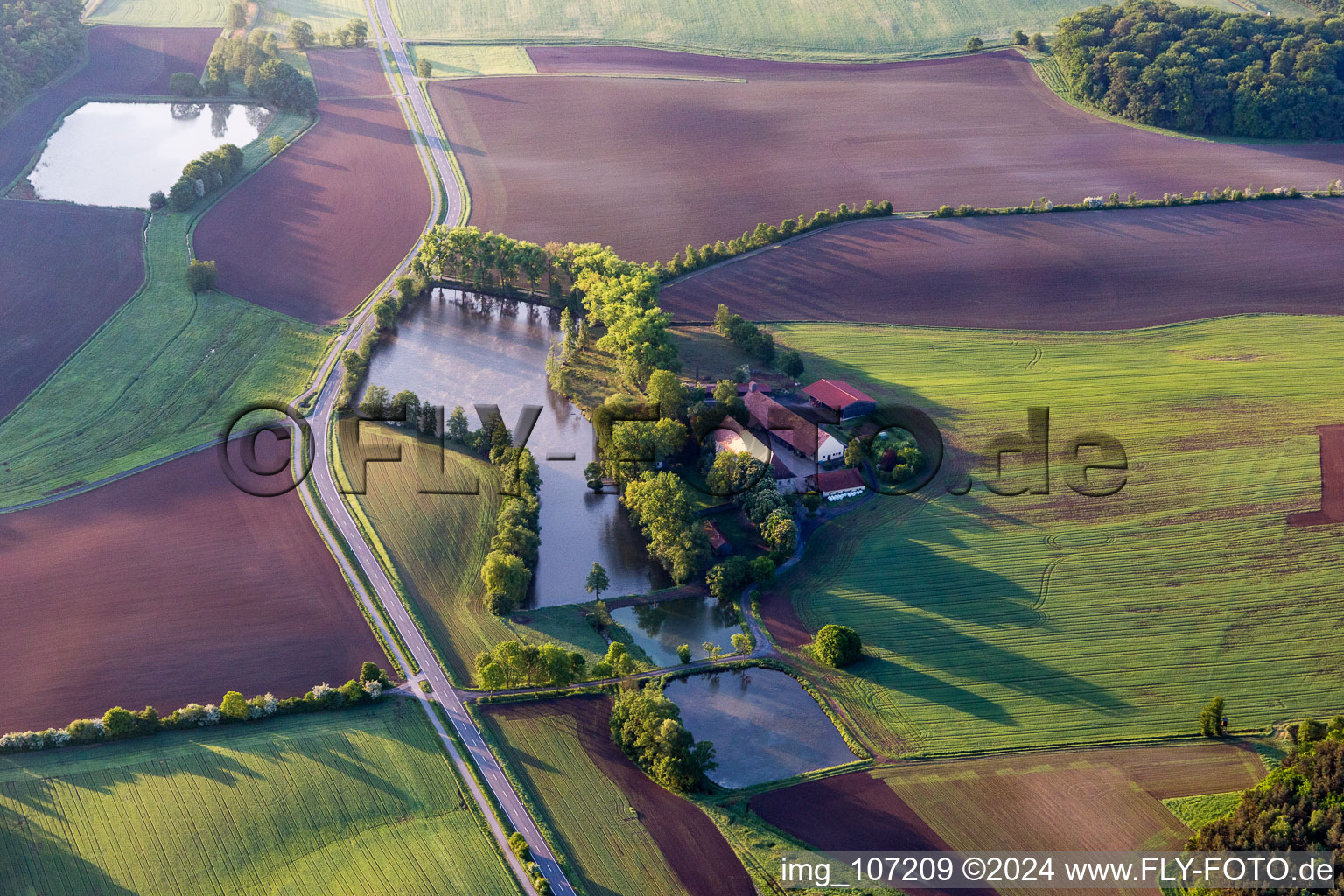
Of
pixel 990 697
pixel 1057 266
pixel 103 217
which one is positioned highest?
pixel 103 217

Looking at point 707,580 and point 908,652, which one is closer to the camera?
point 908,652

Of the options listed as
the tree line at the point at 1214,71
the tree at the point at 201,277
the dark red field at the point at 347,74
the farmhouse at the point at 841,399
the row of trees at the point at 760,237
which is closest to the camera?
→ the farmhouse at the point at 841,399

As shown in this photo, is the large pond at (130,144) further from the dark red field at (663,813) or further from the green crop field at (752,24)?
the dark red field at (663,813)

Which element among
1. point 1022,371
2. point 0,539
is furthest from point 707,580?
point 0,539

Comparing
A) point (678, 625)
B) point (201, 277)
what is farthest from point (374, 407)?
point (678, 625)

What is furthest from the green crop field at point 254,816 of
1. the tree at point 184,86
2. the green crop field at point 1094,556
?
the tree at point 184,86

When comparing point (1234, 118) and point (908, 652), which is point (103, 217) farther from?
point (1234, 118)
